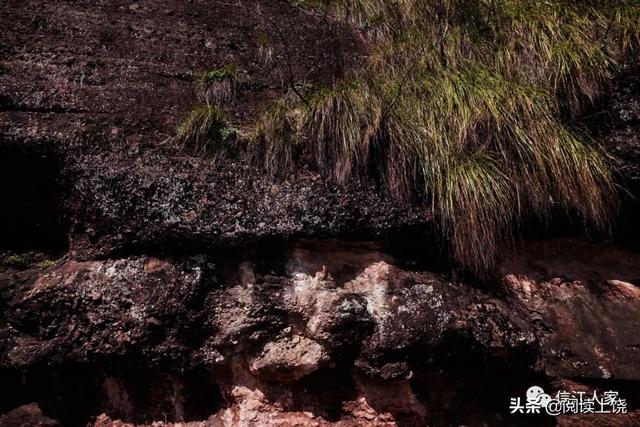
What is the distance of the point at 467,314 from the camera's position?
87.0 inches

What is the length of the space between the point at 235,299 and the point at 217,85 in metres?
1.23

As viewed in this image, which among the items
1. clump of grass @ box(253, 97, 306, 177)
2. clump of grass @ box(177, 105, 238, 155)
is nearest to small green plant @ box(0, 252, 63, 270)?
clump of grass @ box(177, 105, 238, 155)

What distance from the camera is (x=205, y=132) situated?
2414mm

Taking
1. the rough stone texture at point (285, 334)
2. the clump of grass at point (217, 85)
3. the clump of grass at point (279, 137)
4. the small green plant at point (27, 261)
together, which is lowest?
the rough stone texture at point (285, 334)

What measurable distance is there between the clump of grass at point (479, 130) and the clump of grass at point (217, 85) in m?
0.33

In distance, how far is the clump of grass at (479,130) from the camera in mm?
2330

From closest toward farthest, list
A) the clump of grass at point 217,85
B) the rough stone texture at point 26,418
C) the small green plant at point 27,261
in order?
1. the rough stone texture at point 26,418
2. the small green plant at point 27,261
3. the clump of grass at point 217,85

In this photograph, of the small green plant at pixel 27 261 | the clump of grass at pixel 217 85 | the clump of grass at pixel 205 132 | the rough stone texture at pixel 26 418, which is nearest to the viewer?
the rough stone texture at pixel 26 418

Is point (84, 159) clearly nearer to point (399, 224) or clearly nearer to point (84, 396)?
point (84, 396)

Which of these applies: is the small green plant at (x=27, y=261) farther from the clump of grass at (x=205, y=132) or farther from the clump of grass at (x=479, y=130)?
the clump of grass at (x=479, y=130)

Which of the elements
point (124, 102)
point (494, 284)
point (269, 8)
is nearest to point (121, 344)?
point (124, 102)

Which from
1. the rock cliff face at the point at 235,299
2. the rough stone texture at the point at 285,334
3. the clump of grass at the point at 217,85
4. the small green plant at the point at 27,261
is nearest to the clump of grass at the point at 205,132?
the rock cliff face at the point at 235,299

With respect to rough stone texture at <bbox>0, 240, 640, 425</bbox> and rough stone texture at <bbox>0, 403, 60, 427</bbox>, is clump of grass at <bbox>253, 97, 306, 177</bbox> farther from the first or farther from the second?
rough stone texture at <bbox>0, 403, 60, 427</bbox>

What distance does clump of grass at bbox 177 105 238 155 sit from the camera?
2.39m
